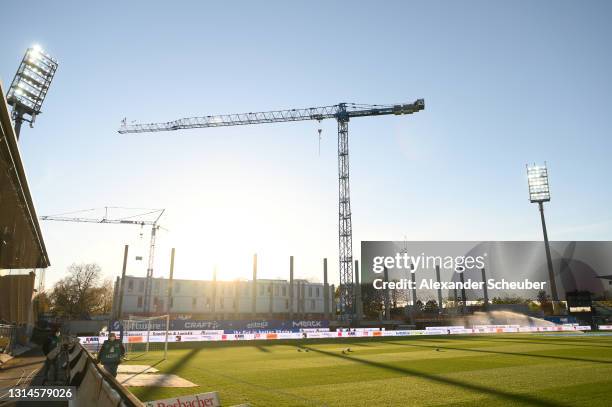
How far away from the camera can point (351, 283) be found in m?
71.6

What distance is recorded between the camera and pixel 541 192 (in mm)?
92938

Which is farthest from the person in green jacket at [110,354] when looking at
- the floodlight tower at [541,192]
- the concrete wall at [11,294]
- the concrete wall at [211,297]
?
the floodlight tower at [541,192]

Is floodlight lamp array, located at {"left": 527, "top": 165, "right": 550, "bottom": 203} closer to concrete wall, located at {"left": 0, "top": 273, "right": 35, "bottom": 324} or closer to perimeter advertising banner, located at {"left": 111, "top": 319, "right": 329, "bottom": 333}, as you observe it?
perimeter advertising banner, located at {"left": 111, "top": 319, "right": 329, "bottom": 333}

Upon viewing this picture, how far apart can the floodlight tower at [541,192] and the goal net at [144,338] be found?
279 ft

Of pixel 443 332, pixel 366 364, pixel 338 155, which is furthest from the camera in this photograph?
pixel 338 155

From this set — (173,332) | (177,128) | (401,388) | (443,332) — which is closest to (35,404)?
(401,388)

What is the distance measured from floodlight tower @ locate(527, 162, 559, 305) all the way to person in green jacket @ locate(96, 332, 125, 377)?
99.1 m

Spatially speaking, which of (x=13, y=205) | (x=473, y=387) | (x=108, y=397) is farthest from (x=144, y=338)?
(x=108, y=397)

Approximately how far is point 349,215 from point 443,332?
89.8 ft

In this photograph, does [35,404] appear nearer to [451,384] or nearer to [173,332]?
[451,384]

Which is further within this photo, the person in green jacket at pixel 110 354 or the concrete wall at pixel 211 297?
the concrete wall at pixel 211 297

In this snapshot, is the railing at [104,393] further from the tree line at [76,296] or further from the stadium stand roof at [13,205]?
the tree line at [76,296]

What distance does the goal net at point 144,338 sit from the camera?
26.8m

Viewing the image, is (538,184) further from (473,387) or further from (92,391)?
(92,391)
